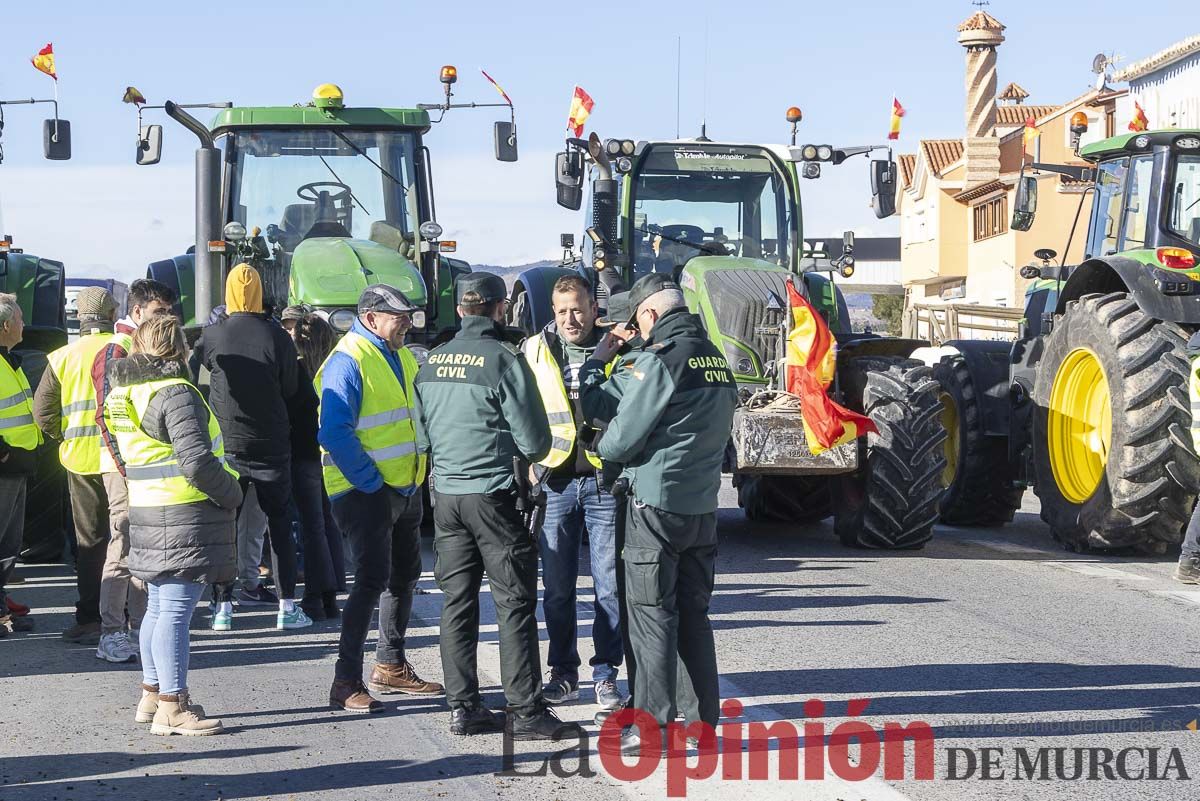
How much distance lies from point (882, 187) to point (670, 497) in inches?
283

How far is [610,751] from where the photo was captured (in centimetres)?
614

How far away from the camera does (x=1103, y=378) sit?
11.1m

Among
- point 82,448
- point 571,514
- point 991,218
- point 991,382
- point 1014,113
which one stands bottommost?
point 571,514

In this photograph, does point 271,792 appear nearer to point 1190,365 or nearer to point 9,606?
point 9,606

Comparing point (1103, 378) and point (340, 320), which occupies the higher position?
point (340, 320)

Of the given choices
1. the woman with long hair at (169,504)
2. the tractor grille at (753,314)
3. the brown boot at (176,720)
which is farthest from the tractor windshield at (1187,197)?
the brown boot at (176,720)

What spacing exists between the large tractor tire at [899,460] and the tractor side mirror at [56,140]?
250 inches

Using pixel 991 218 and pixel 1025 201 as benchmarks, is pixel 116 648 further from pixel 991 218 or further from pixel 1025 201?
pixel 991 218

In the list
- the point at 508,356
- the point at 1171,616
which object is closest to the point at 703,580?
the point at 508,356

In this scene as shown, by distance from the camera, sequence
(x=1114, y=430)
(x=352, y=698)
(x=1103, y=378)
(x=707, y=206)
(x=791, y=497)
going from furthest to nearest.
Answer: (x=791, y=497) < (x=707, y=206) < (x=1103, y=378) < (x=1114, y=430) < (x=352, y=698)

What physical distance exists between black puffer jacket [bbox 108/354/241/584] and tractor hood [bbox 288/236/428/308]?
520cm

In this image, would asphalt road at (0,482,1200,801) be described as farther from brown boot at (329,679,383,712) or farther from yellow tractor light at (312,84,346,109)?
yellow tractor light at (312,84,346,109)

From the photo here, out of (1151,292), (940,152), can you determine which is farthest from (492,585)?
(940,152)

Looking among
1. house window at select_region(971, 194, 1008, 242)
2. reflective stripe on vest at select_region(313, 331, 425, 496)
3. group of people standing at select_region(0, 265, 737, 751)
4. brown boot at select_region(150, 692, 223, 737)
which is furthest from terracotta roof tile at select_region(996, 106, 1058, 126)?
brown boot at select_region(150, 692, 223, 737)
